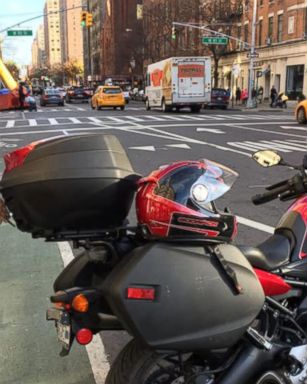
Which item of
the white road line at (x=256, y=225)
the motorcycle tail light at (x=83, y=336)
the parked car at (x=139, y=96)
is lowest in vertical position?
the parked car at (x=139, y=96)

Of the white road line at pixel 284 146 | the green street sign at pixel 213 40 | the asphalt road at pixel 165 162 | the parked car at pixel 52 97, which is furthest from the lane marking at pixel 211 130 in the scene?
the parked car at pixel 52 97

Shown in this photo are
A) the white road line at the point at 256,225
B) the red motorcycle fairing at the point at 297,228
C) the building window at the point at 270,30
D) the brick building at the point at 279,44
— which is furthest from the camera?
the building window at the point at 270,30

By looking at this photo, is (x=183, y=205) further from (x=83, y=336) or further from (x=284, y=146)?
A: (x=284, y=146)

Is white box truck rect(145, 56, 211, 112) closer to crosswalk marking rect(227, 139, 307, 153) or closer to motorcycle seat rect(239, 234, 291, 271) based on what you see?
crosswalk marking rect(227, 139, 307, 153)

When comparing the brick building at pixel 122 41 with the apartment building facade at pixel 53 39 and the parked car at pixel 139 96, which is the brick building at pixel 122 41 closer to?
the parked car at pixel 139 96

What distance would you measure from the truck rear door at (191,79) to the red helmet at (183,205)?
31887 millimetres

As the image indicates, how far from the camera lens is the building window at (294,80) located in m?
44.9

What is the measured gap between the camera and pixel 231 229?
89.6 inches

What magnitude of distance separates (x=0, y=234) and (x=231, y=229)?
4747 mm

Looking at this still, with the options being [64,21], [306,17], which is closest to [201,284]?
[306,17]

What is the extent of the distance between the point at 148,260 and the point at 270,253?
0.76 m

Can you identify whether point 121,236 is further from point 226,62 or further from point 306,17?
point 226,62

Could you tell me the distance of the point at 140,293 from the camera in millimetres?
2084

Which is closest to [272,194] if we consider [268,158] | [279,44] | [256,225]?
[268,158]
